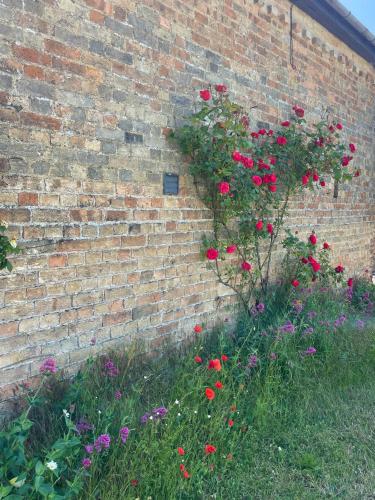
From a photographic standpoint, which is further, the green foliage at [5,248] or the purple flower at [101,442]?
the green foliage at [5,248]

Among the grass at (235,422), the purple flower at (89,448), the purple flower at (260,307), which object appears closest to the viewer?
the purple flower at (89,448)

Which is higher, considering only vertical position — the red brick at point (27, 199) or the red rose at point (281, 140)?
the red rose at point (281, 140)

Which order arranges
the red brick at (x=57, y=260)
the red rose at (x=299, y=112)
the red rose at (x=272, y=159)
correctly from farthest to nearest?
the red rose at (x=299, y=112)
the red rose at (x=272, y=159)
the red brick at (x=57, y=260)

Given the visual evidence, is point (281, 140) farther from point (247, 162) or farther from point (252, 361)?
point (252, 361)

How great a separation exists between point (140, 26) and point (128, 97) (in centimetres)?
54

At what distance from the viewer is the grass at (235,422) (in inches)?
92.7

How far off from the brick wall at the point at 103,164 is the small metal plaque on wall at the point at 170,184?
0.23 ft

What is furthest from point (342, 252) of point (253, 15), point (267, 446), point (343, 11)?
point (267, 446)

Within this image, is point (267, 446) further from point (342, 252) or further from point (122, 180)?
point (342, 252)

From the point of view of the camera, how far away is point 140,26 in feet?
11.1

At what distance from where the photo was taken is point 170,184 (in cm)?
373

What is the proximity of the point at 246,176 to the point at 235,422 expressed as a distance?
2.02m

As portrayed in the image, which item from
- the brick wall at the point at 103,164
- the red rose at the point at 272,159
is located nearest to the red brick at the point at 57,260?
the brick wall at the point at 103,164

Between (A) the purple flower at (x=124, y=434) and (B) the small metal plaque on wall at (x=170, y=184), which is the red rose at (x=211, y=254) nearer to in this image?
(B) the small metal plaque on wall at (x=170, y=184)
